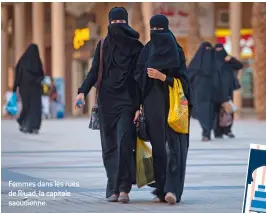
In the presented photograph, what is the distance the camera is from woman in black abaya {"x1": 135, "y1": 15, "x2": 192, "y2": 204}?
29.5 ft

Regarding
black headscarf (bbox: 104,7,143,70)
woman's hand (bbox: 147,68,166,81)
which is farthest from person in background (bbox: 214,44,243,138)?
woman's hand (bbox: 147,68,166,81)

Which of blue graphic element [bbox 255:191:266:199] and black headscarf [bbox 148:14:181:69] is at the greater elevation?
black headscarf [bbox 148:14:181:69]

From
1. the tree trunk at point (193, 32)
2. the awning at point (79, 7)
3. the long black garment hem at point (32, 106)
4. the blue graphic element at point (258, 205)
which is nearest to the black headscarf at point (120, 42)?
the blue graphic element at point (258, 205)

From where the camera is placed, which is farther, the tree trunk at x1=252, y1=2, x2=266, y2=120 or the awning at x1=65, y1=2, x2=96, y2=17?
the awning at x1=65, y1=2, x2=96, y2=17

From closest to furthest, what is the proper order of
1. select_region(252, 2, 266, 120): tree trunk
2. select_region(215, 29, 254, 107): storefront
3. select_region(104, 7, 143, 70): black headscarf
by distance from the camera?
select_region(104, 7, 143, 70): black headscarf, select_region(252, 2, 266, 120): tree trunk, select_region(215, 29, 254, 107): storefront

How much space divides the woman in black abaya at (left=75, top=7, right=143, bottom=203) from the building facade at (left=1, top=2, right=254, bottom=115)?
25674 mm

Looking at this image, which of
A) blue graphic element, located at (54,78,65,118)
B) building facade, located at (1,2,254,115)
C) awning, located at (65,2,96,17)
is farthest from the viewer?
awning, located at (65,2,96,17)

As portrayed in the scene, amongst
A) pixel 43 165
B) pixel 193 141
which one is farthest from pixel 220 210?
pixel 193 141

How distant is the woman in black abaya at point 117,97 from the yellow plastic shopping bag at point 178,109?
353 mm

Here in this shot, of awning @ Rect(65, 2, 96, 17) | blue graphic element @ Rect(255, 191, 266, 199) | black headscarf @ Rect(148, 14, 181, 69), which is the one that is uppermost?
awning @ Rect(65, 2, 96, 17)

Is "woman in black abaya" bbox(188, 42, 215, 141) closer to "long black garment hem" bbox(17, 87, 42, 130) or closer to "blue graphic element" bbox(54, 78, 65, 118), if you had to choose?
"long black garment hem" bbox(17, 87, 42, 130)

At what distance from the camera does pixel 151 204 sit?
8844 millimetres

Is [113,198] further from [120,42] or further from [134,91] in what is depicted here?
[120,42]

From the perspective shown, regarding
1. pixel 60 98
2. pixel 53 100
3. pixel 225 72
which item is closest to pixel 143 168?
pixel 225 72
